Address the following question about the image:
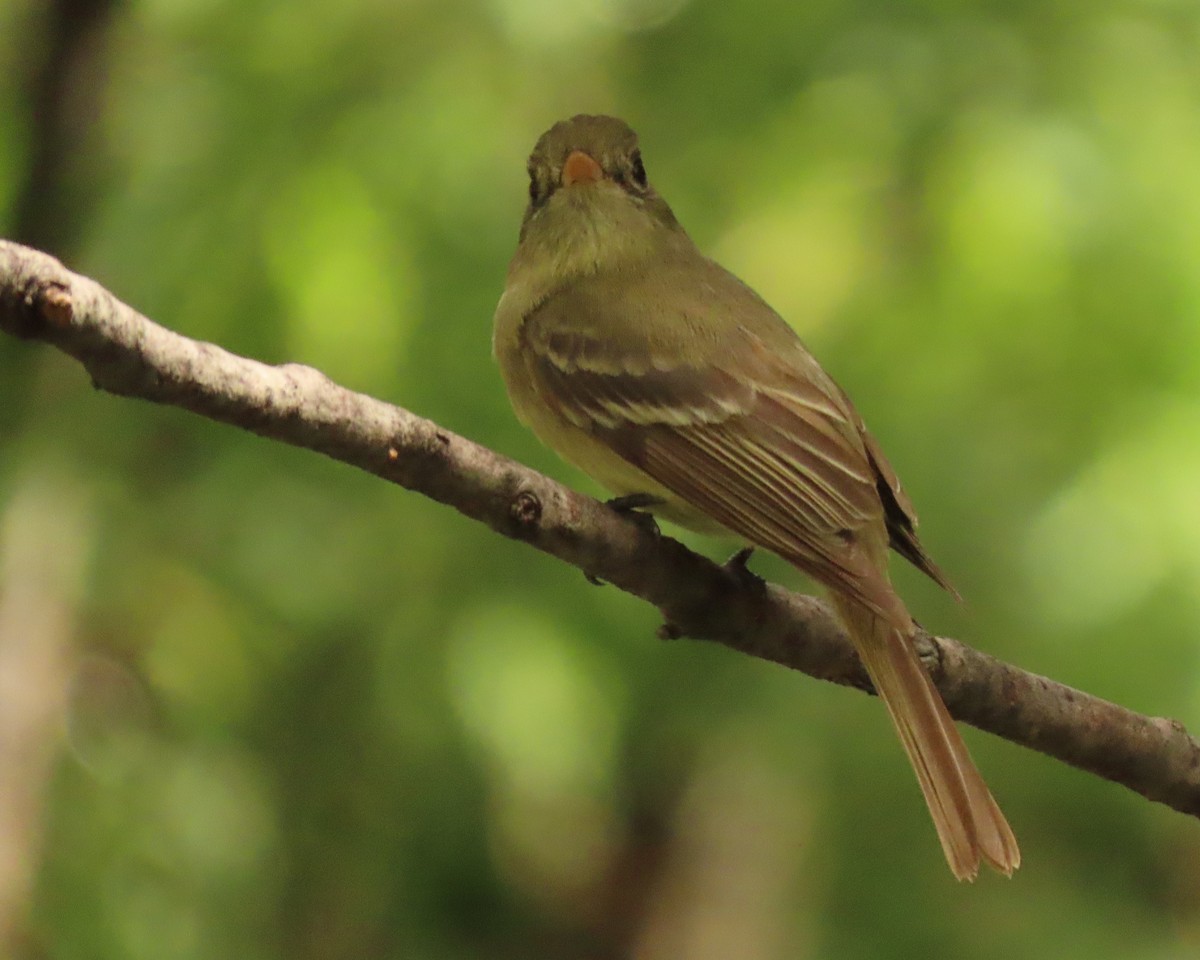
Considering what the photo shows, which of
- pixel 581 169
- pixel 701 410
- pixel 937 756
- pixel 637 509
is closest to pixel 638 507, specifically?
pixel 637 509

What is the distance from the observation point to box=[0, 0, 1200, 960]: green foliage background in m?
3.34

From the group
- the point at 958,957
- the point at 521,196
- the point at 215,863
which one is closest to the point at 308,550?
the point at 215,863

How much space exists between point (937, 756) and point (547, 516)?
2.70 ft

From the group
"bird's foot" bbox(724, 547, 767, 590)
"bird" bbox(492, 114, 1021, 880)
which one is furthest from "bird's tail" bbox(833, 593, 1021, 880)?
"bird's foot" bbox(724, 547, 767, 590)

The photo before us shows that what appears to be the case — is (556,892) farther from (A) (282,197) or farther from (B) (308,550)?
(A) (282,197)

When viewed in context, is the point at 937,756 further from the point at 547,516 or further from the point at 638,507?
the point at 547,516

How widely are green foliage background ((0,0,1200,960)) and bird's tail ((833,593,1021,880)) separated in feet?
2.99

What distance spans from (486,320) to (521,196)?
0.42m

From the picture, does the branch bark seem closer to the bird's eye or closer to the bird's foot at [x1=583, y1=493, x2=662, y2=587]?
the bird's foot at [x1=583, y1=493, x2=662, y2=587]

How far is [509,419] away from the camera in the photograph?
3521 mm

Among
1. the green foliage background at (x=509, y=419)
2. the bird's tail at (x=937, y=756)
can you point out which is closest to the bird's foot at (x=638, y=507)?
the bird's tail at (x=937, y=756)

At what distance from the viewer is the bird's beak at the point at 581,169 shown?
3389mm

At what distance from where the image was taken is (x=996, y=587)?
3.62m

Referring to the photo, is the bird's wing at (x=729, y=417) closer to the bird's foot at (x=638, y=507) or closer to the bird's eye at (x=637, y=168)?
the bird's foot at (x=638, y=507)
